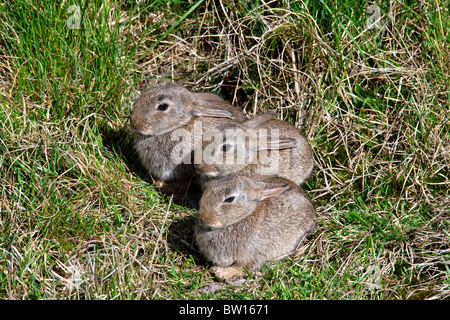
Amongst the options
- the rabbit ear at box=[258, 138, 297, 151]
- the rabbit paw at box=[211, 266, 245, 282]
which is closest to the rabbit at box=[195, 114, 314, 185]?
the rabbit ear at box=[258, 138, 297, 151]

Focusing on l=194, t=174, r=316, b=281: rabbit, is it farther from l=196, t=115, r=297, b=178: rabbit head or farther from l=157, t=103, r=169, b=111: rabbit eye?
l=157, t=103, r=169, b=111: rabbit eye

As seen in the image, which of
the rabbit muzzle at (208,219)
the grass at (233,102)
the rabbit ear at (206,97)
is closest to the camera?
the grass at (233,102)

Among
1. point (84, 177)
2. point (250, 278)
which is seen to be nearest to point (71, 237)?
point (84, 177)

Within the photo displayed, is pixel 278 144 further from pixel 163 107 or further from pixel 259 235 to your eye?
pixel 163 107

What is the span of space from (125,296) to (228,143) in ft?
5.97

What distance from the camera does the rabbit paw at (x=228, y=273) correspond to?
4.96 m

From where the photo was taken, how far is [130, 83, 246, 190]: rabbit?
18.7ft

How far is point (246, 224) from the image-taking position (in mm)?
5062

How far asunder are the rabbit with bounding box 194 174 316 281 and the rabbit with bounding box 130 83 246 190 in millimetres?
895

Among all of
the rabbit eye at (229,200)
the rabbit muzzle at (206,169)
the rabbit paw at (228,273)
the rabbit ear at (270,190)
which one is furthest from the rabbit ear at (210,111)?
the rabbit paw at (228,273)

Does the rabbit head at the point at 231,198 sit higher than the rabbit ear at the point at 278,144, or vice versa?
the rabbit ear at the point at 278,144

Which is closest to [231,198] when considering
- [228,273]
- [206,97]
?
[228,273]

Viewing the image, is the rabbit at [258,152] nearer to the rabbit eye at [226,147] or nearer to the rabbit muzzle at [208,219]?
the rabbit eye at [226,147]

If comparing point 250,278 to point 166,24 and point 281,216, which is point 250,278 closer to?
point 281,216
